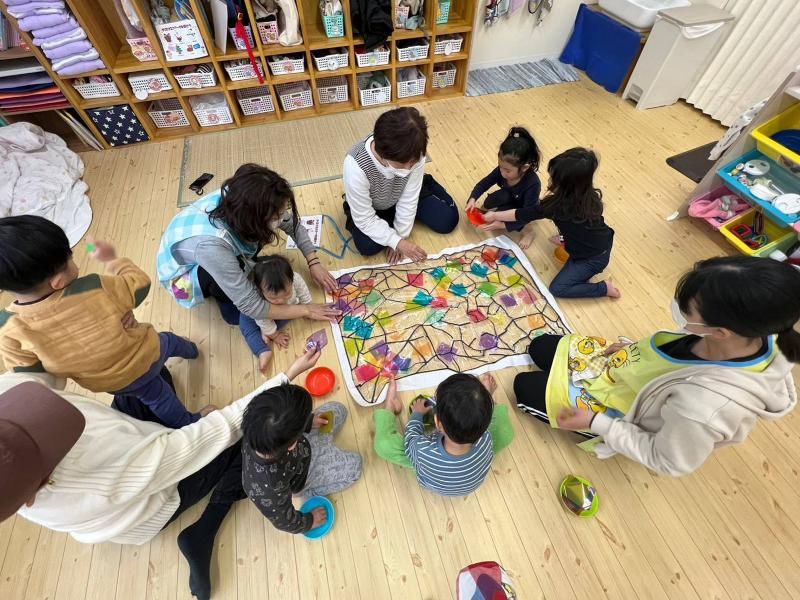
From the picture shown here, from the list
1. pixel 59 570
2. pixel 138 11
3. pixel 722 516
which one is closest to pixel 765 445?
pixel 722 516

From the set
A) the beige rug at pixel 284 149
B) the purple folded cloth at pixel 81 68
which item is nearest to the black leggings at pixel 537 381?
the beige rug at pixel 284 149

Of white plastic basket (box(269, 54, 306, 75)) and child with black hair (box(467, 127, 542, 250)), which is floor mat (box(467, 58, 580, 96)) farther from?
child with black hair (box(467, 127, 542, 250))

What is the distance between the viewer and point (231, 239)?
1.24 m

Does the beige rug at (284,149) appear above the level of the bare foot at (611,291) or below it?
below

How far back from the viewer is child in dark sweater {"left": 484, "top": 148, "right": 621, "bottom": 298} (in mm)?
1339

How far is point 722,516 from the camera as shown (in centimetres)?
118

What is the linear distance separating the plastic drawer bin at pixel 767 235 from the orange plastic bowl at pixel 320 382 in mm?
1842

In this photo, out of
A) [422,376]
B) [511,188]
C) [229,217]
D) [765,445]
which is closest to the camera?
[229,217]

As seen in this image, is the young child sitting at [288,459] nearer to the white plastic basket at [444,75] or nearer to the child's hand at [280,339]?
the child's hand at [280,339]

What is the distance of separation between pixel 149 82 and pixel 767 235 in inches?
126

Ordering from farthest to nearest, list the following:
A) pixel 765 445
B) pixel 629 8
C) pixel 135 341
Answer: pixel 629 8, pixel 765 445, pixel 135 341

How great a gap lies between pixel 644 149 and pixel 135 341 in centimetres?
278

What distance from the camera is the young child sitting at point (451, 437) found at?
874 millimetres

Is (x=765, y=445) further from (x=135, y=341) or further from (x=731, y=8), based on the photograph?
(x=731, y=8)
